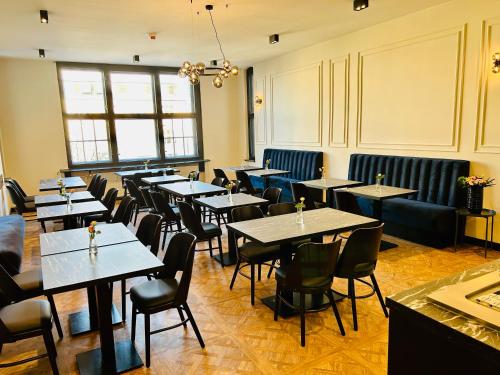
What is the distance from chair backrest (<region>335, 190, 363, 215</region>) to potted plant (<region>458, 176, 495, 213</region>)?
1.33 m

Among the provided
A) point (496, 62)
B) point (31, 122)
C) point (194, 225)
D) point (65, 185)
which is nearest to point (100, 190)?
point (65, 185)

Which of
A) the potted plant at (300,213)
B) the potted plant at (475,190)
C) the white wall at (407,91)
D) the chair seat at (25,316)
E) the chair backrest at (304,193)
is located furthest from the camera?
the chair backrest at (304,193)

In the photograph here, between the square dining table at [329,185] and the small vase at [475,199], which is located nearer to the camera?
the small vase at [475,199]

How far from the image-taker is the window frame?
27.7ft

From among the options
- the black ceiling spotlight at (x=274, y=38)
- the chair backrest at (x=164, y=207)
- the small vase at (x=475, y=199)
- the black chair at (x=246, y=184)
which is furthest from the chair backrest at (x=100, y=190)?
the small vase at (x=475, y=199)

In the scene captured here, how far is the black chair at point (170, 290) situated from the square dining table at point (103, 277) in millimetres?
169

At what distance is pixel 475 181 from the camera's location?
4383 millimetres

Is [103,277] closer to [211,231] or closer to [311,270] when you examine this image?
[311,270]

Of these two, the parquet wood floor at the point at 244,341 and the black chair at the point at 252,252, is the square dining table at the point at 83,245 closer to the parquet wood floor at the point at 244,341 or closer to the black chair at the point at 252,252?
the parquet wood floor at the point at 244,341

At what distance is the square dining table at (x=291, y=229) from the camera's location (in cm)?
291

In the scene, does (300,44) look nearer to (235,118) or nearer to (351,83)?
(351,83)

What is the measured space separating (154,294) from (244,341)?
0.80 meters

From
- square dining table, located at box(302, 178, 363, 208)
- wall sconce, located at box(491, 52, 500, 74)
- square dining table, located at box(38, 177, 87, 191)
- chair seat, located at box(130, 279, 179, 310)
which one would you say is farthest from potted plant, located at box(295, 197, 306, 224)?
square dining table, located at box(38, 177, 87, 191)

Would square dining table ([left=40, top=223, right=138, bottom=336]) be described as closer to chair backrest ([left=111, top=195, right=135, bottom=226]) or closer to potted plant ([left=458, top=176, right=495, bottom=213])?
chair backrest ([left=111, top=195, right=135, bottom=226])
